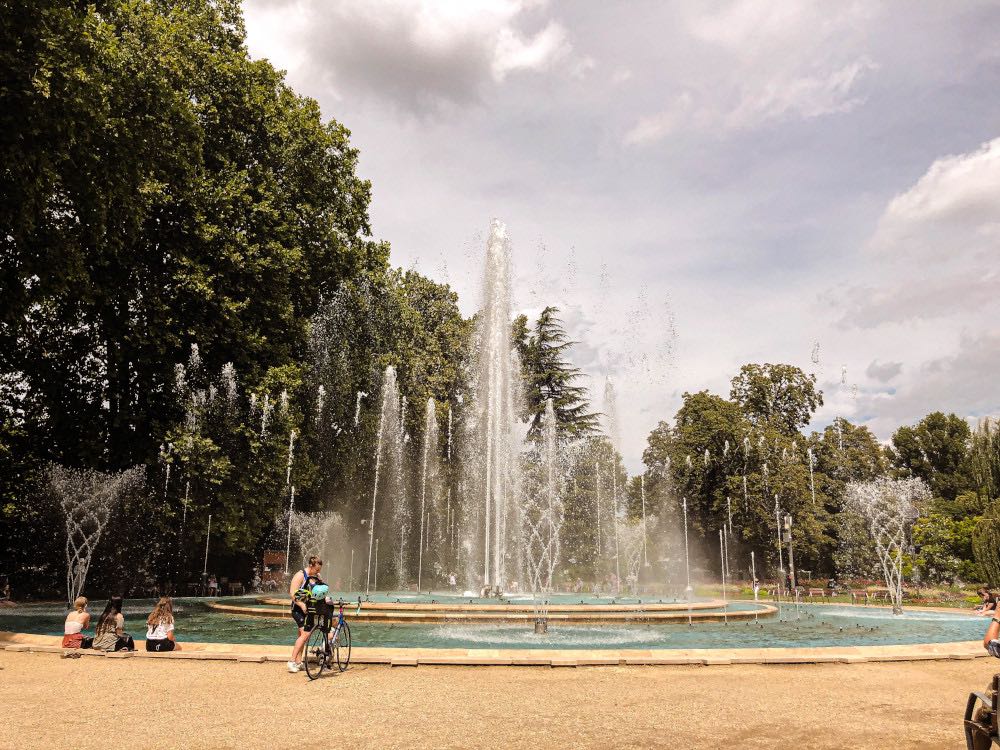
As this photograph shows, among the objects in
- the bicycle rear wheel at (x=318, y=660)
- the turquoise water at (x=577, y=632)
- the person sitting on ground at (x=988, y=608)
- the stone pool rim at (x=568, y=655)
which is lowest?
the turquoise water at (x=577, y=632)

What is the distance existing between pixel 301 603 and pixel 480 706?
3.24m

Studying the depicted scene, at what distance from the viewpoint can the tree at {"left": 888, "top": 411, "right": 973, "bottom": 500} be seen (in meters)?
72.0

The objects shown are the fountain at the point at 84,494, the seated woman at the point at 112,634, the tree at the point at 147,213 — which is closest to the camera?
the seated woman at the point at 112,634

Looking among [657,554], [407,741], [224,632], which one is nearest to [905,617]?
[224,632]

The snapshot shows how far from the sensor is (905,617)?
22891mm

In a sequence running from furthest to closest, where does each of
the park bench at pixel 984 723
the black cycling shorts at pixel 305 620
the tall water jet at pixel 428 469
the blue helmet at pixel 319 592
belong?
1. the tall water jet at pixel 428 469
2. the blue helmet at pixel 319 592
3. the black cycling shorts at pixel 305 620
4. the park bench at pixel 984 723

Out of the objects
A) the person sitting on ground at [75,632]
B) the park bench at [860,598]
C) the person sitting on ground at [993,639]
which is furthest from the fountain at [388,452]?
the person sitting on ground at [993,639]

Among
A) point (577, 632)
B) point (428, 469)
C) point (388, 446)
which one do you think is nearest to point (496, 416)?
point (388, 446)

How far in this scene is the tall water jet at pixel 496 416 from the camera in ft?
95.1

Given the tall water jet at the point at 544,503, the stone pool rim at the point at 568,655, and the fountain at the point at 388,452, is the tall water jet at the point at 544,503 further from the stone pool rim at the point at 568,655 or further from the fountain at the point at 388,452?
the stone pool rim at the point at 568,655

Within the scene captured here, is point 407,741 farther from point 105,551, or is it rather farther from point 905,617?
point 105,551

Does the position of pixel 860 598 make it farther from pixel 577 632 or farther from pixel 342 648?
pixel 342 648

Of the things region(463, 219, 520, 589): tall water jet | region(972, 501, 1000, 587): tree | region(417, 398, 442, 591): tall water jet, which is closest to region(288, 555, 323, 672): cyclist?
region(463, 219, 520, 589): tall water jet

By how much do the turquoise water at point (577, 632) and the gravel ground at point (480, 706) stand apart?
3676mm
